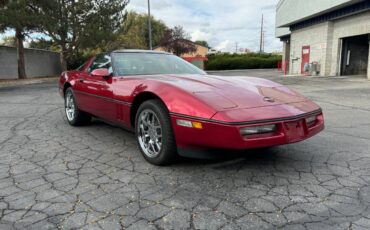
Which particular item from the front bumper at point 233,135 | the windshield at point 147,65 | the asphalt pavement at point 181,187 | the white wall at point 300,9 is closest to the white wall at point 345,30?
the white wall at point 300,9

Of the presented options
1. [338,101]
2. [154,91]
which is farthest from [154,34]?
[154,91]

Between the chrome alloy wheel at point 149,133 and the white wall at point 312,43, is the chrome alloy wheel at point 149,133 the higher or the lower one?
the lower one

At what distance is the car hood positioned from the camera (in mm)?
2932

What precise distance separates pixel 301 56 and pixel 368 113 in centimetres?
1696

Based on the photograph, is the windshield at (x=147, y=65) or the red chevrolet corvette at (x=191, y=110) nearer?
the red chevrolet corvette at (x=191, y=110)

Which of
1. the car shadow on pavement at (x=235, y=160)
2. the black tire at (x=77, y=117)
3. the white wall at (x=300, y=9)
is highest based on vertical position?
the white wall at (x=300, y=9)

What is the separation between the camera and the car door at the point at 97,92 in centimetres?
400

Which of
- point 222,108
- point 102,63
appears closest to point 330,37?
point 102,63

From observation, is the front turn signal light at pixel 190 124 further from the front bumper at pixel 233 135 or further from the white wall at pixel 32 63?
the white wall at pixel 32 63

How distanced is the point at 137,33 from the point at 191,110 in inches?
1955

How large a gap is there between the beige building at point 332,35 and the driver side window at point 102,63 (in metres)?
14.5

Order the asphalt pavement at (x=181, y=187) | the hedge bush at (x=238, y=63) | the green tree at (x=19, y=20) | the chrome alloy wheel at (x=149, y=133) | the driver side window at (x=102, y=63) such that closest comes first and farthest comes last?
the asphalt pavement at (x=181, y=187) → the chrome alloy wheel at (x=149, y=133) → the driver side window at (x=102, y=63) → the green tree at (x=19, y=20) → the hedge bush at (x=238, y=63)

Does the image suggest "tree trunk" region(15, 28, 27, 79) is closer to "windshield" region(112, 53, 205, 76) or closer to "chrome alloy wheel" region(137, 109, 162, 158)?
"windshield" region(112, 53, 205, 76)

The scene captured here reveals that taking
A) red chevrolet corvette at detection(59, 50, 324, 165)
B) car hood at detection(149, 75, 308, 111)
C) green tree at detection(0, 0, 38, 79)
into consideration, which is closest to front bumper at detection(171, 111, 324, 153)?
red chevrolet corvette at detection(59, 50, 324, 165)
